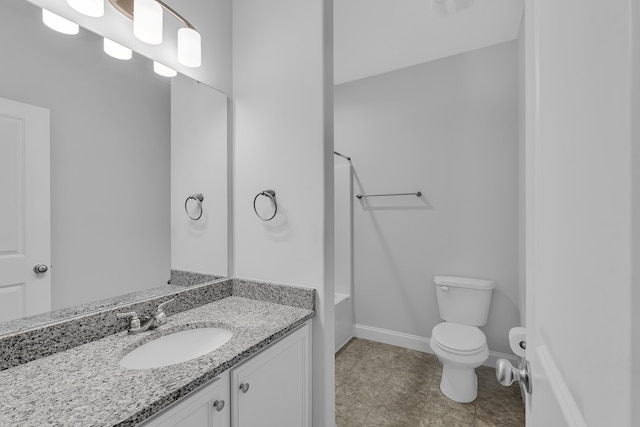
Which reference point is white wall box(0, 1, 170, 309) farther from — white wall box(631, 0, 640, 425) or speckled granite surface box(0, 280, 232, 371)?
white wall box(631, 0, 640, 425)

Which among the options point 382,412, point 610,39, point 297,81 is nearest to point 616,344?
point 610,39

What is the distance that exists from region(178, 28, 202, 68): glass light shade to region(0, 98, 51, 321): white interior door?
24.2 inches

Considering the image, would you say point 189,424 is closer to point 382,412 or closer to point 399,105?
point 382,412

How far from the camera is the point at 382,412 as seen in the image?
6.30 ft

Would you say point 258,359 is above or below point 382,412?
above

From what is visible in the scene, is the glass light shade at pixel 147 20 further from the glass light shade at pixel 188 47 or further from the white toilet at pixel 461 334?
the white toilet at pixel 461 334

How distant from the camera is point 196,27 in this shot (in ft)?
5.13

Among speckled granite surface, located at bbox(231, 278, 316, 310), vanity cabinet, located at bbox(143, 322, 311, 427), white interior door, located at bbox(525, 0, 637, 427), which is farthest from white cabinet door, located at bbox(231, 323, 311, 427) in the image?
white interior door, located at bbox(525, 0, 637, 427)

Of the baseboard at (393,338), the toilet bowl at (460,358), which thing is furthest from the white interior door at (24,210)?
the baseboard at (393,338)

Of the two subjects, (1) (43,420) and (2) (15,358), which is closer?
(1) (43,420)

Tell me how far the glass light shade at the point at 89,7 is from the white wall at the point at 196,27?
0.07ft

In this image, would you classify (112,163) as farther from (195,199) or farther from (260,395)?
(260,395)

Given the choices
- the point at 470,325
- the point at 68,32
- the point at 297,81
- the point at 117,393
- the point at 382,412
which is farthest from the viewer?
the point at 470,325

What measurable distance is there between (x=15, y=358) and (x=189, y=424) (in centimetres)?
59
